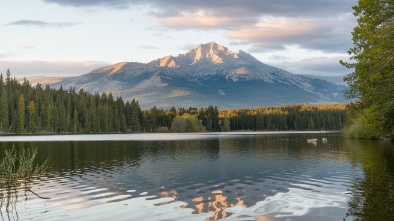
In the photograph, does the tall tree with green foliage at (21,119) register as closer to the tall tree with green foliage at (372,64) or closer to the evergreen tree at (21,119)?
the evergreen tree at (21,119)

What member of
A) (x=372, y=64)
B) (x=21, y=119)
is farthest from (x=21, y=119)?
(x=372, y=64)

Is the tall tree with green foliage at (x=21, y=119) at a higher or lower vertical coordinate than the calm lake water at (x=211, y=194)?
higher

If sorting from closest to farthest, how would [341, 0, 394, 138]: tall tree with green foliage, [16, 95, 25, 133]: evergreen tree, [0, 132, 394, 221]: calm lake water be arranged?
[0, 132, 394, 221]: calm lake water
[341, 0, 394, 138]: tall tree with green foliage
[16, 95, 25, 133]: evergreen tree

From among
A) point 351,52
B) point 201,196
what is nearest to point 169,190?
point 201,196

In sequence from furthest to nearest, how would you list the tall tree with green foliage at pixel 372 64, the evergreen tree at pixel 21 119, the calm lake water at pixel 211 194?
the evergreen tree at pixel 21 119, the tall tree with green foliage at pixel 372 64, the calm lake water at pixel 211 194

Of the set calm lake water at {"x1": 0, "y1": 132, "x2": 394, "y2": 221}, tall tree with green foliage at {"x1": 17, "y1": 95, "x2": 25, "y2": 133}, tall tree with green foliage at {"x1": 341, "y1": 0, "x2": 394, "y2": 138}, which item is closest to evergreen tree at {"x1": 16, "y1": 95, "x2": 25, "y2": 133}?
tall tree with green foliage at {"x1": 17, "y1": 95, "x2": 25, "y2": 133}

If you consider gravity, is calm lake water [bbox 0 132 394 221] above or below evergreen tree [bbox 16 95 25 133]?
below

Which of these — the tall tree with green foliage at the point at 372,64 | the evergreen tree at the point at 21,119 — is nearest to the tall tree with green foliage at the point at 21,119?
the evergreen tree at the point at 21,119

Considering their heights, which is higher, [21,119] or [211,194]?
[21,119]

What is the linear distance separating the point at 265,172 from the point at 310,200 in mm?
15564

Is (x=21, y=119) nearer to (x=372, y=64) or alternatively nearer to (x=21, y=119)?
(x=21, y=119)

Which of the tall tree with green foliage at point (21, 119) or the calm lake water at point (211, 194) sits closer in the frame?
the calm lake water at point (211, 194)

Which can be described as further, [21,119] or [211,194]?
[21,119]

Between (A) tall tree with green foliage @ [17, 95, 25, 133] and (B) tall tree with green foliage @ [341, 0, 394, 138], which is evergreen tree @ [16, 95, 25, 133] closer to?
(A) tall tree with green foliage @ [17, 95, 25, 133]
